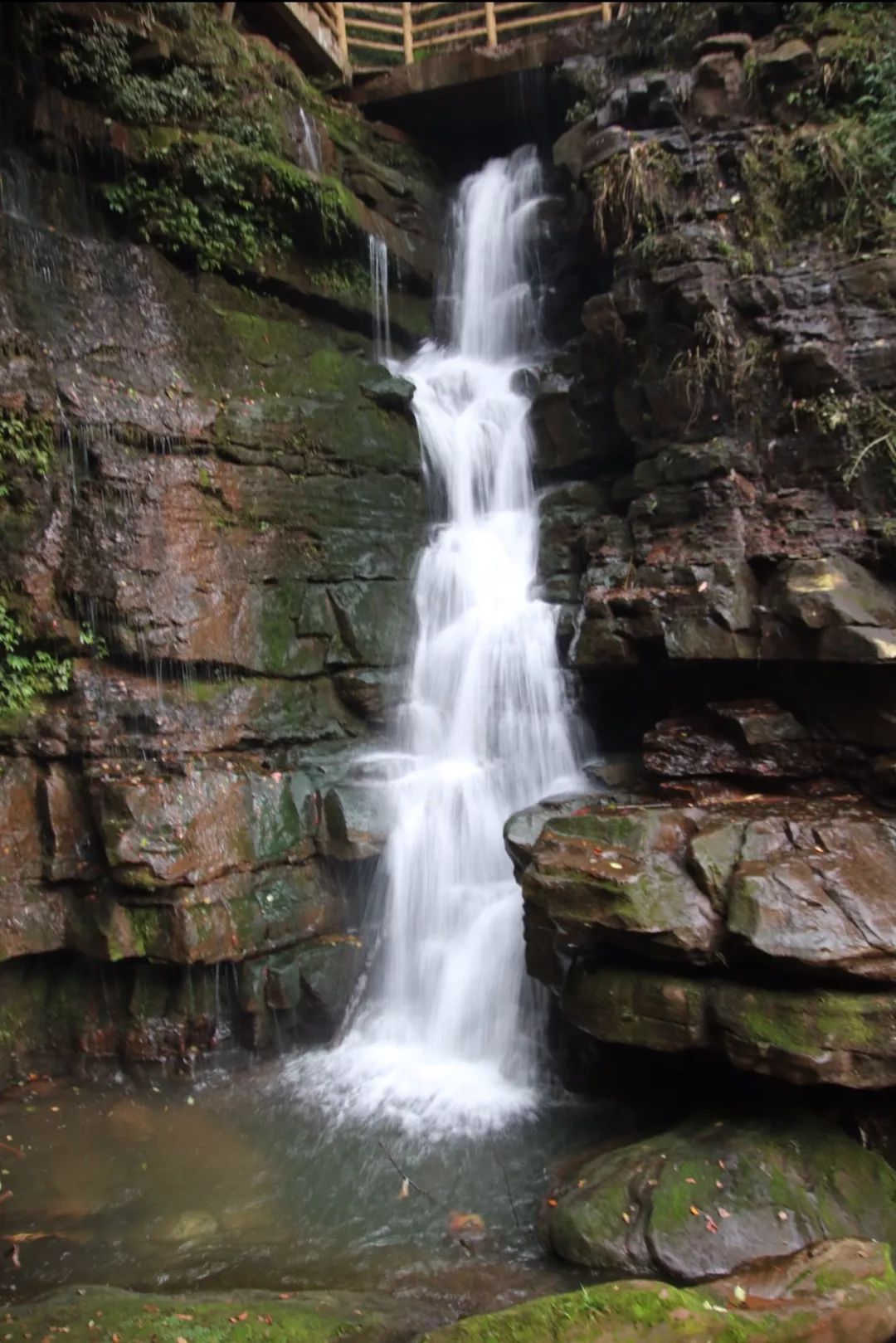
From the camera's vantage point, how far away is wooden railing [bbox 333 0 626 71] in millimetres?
13750

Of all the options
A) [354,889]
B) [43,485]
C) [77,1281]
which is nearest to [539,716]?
[354,889]

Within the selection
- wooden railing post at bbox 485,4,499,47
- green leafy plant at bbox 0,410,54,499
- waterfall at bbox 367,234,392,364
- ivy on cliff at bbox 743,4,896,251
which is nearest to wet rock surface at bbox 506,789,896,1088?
green leafy plant at bbox 0,410,54,499

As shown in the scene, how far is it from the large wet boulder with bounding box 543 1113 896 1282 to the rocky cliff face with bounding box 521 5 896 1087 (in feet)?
1.69

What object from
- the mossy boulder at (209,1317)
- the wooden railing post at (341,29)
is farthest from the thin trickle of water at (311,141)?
the mossy boulder at (209,1317)

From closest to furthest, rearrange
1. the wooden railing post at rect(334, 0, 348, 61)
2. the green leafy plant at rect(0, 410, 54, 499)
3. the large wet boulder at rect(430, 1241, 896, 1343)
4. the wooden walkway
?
1. the large wet boulder at rect(430, 1241, 896, 1343)
2. the green leafy plant at rect(0, 410, 54, 499)
3. the wooden walkway
4. the wooden railing post at rect(334, 0, 348, 61)

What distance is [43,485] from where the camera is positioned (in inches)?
309

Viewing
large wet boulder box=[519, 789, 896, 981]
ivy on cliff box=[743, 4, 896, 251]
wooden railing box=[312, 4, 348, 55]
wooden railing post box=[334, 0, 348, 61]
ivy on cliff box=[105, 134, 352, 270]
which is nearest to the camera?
large wet boulder box=[519, 789, 896, 981]

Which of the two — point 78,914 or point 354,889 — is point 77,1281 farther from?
point 354,889

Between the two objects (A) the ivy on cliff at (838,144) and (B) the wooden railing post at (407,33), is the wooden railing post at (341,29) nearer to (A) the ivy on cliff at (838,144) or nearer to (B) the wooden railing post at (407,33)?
(B) the wooden railing post at (407,33)

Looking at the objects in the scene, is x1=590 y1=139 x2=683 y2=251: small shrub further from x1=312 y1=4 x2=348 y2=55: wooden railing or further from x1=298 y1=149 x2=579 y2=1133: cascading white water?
x1=312 y1=4 x2=348 y2=55: wooden railing

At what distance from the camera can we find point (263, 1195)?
18.1 feet

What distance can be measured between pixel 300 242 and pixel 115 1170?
31.9 ft

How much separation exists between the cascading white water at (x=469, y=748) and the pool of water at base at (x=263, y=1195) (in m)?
0.44

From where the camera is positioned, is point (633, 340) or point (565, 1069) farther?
point (633, 340)
